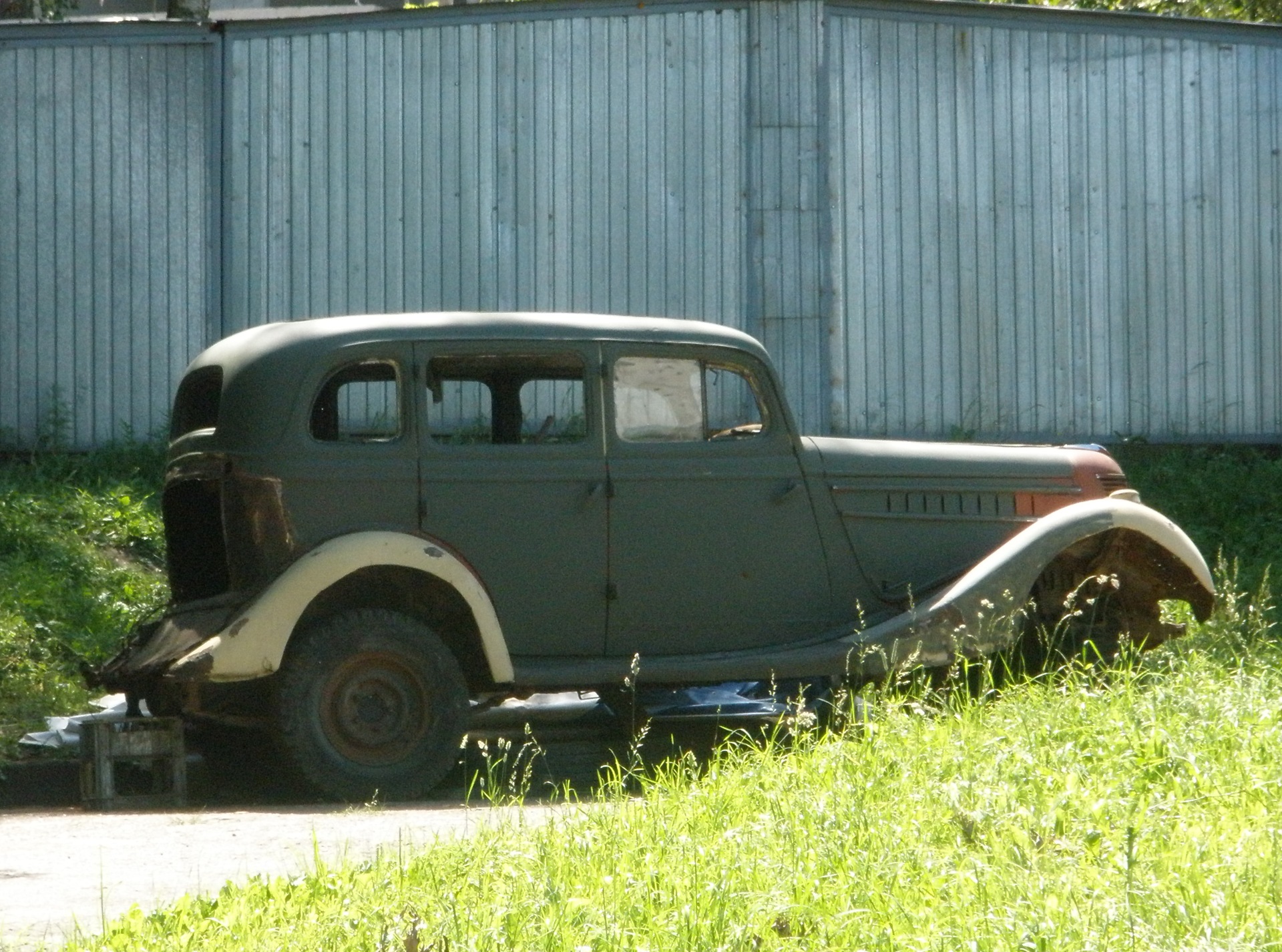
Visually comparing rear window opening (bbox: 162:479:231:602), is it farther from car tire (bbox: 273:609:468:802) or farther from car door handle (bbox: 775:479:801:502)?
car door handle (bbox: 775:479:801:502)

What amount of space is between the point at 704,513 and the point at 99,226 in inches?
242

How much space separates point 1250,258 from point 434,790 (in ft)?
25.4

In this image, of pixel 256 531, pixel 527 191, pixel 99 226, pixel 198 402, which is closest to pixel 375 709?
pixel 256 531

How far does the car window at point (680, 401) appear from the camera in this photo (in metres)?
6.50

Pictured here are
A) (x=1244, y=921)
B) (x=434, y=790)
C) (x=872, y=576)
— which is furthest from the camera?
(x=872, y=576)

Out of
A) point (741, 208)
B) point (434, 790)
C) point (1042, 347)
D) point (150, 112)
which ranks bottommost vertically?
point (434, 790)

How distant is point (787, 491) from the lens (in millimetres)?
6617

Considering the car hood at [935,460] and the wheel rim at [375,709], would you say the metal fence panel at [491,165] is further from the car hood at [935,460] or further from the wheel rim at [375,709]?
the wheel rim at [375,709]

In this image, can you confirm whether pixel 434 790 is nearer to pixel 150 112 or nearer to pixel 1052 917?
pixel 1052 917

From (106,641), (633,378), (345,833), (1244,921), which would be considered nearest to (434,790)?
(345,833)

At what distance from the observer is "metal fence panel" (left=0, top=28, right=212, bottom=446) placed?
1089 centimetres

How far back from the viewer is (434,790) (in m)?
6.34

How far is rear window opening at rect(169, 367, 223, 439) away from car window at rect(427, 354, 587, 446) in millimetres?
877

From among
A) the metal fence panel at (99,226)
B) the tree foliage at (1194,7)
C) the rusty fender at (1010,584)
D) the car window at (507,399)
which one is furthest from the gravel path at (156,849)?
the tree foliage at (1194,7)
